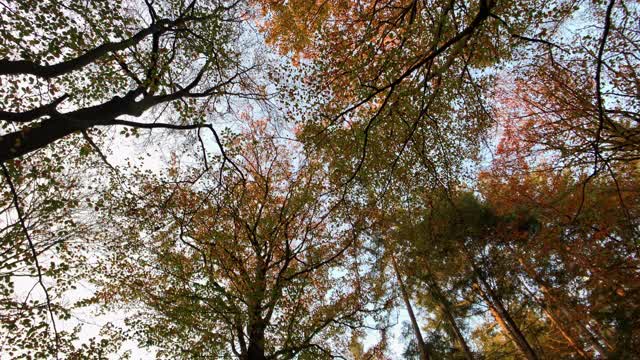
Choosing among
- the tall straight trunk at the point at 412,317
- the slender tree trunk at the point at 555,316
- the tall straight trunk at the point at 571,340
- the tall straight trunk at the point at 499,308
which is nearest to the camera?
the tall straight trunk at the point at 499,308

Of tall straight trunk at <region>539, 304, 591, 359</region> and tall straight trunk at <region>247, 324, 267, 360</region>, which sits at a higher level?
tall straight trunk at <region>247, 324, 267, 360</region>

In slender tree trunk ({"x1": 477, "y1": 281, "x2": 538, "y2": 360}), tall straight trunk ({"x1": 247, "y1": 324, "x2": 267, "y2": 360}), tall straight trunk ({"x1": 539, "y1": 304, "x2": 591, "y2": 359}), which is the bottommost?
A: tall straight trunk ({"x1": 539, "y1": 304, "x2": 591, "y2": 359})

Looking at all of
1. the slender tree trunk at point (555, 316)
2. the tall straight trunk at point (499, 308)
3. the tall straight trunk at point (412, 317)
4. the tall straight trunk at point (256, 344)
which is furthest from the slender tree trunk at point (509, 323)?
the tall straight trunk at point (256, 344)

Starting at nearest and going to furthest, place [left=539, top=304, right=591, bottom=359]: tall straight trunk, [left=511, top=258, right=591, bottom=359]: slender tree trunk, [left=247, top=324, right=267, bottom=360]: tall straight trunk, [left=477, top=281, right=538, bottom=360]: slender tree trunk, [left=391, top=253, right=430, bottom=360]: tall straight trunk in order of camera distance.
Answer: [left=247, top=324, right=267, bottom=360]: tall straight trunk, [left=477, top=281, right=538, bottom=360]: slender tree trunk, [left=539, top=304, right=591, bottom=359]: tall straight trunk, [left=511, top=258, right=591, bottom=359]: slender tree trunk, [left=391, top=253, right=430, bottom=360]: tall straight trunk

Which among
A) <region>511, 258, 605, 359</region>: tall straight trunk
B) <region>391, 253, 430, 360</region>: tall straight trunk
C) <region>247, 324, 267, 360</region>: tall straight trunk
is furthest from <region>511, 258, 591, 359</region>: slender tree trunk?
<region>247, 324, 267, 360</region>: tall straight trunk

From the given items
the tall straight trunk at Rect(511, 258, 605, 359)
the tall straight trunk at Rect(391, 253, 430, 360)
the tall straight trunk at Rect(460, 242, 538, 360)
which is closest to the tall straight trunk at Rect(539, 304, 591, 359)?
the tall straight trunk at Rect(511, 258, 605, 359)

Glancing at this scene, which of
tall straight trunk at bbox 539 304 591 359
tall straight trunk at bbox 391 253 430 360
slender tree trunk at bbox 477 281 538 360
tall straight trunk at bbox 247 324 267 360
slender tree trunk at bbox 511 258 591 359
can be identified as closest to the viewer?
tall straight trunk at bbox 247 324 267 360

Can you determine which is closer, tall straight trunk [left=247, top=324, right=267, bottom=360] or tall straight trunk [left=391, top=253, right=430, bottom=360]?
tall straight trunk [left=247, top=324, right=267, bottom=360]

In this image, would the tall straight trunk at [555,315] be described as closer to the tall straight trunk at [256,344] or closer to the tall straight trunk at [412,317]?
the tall straight trunk at [412,317]

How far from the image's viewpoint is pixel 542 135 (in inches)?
302

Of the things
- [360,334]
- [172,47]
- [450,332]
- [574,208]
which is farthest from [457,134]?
[450,332]

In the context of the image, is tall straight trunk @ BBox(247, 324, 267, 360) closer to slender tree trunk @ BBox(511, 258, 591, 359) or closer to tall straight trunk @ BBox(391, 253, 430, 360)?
tall straight trunk @ BBox(391, 253, 430, 360)

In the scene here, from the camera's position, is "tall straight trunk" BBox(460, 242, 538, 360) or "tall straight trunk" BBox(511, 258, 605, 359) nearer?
"tall straight trunk" BBox(460, 242, 538, 360)

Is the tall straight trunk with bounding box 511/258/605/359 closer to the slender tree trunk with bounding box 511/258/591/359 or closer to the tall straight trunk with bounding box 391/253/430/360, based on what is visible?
the slender tree trunk with bounding box 511/258/591/359
